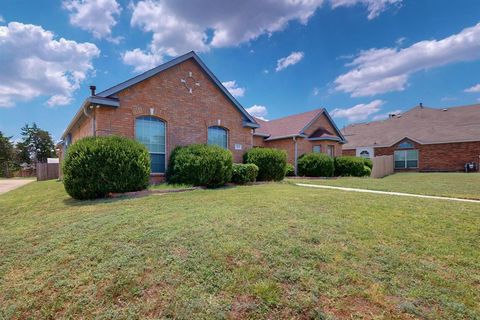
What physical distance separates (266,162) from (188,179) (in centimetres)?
490

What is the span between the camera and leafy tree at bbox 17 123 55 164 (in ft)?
155

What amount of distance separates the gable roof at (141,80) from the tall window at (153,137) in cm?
137

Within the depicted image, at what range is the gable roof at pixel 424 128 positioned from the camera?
83.5 ft

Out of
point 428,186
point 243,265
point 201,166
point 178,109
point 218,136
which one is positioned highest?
point 178,109

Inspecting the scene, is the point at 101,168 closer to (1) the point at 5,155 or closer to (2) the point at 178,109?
(2) the point at 178,109

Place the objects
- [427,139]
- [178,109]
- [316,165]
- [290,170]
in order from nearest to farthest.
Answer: [178,109]
[316,165]
[290,170]
[427,139]

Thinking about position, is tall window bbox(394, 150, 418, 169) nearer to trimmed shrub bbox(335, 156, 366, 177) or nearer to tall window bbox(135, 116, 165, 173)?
trimmed shrub bbox(335, 156, 366, 177)

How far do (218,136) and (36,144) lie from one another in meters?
50.5

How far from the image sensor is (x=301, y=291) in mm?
3062

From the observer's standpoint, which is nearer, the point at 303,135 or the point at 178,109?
the point at 178,109

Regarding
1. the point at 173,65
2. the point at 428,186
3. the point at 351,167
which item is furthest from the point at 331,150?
A: the point at 173,65

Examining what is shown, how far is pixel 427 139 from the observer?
26406mm

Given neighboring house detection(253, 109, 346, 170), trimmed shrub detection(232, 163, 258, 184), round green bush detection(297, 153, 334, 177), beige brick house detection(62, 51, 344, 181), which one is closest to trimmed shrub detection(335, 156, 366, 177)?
round green bush detection(297, 153, 334, 177)

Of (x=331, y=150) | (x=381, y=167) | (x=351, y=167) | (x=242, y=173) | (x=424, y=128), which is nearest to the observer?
(x=242, y=173)
